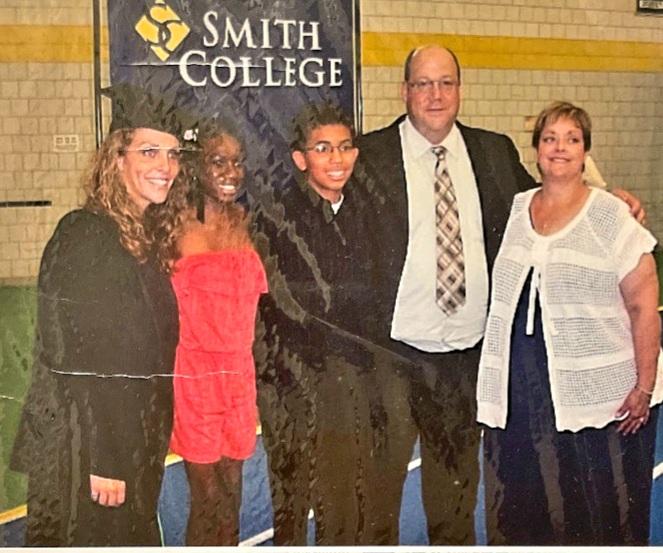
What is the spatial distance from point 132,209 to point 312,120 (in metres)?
0.46

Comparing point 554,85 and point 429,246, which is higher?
point 554,85

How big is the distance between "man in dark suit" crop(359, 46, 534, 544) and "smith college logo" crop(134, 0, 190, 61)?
0.49 meters

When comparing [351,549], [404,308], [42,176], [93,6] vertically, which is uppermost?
[93,6]

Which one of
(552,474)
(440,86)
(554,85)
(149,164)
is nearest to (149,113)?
(149,164)

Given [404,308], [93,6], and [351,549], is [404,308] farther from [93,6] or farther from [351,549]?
[93,6]

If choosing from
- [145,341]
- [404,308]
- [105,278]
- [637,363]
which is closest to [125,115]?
[105,278]

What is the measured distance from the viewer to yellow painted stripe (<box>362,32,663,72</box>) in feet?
7.63

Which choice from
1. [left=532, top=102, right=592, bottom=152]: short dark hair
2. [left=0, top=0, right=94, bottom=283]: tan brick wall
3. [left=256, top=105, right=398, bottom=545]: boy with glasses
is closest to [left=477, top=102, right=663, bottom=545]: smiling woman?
[left=532, top=102, right=592, bottom=152]: short dark hair

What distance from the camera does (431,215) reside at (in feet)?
7.68

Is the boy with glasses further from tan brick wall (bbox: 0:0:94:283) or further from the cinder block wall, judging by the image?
tan brick wall (bbox: 0:0:94:283)

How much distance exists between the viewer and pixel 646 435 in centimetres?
239

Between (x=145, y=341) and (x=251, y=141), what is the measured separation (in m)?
0.52

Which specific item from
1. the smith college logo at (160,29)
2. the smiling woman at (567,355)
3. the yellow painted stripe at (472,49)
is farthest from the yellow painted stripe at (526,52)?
the smith college logo at (160,29)

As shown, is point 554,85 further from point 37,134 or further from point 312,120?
point 37,134
